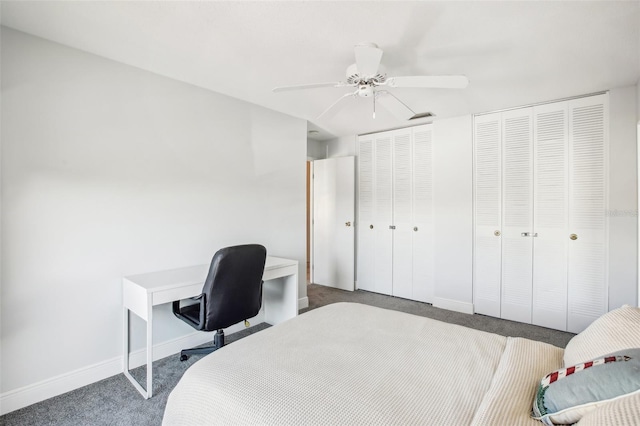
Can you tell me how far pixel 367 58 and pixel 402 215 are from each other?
2824 millimetres

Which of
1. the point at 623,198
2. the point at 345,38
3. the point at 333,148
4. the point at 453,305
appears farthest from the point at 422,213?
the point at 345,38

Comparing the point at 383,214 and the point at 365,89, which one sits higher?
the point at 365,89

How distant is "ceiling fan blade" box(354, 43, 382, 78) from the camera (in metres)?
1.65

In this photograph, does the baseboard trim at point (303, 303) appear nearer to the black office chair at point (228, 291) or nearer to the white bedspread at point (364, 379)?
the black office chair at point (228, 291)

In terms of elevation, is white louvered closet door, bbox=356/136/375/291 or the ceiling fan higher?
the ceiling fan

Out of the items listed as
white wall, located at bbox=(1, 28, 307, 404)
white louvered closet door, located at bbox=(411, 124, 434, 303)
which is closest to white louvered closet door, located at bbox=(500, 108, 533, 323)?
white louvered closet door, located at bbox=(411, 124, 434, 303)

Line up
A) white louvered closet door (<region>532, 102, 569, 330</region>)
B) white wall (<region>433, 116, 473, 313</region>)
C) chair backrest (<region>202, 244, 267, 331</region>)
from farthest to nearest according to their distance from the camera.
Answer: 1. white wall (<region>433, 116, 473, 313</region>)
2. white louvered closet door (<region>532, 102, 569, 330</region>)
3. chair backrest (<region>202, 244, 267, 331</region>)

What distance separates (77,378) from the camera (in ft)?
7.14

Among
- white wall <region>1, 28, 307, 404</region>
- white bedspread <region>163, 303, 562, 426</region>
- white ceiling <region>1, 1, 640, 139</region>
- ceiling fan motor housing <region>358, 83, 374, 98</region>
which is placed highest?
white ceiling <region>1, 1, 640, 139</region>

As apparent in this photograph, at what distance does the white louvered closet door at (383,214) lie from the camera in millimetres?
4398

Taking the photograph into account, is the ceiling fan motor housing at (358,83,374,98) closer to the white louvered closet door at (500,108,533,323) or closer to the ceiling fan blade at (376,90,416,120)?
the ceiling fan blade at (376,90,416,120)

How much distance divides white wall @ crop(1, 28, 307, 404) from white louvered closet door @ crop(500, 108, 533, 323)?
2882 millimetres

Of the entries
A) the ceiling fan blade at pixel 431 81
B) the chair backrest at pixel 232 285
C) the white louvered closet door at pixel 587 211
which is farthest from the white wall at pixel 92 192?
the white louvered closet door at pixel 587 211

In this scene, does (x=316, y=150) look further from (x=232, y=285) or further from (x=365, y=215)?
(x=232, y=285)
